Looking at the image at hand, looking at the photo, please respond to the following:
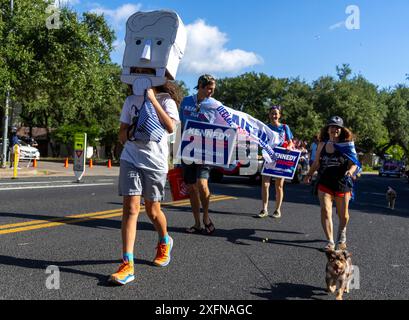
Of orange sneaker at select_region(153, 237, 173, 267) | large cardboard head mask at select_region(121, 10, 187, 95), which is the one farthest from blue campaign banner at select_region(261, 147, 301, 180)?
large cardboard head mask at select_region(121, 10, 187, 95)

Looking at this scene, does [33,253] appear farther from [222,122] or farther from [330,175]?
[330,175]

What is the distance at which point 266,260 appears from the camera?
4.95 m

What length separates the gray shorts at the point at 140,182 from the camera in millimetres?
3949

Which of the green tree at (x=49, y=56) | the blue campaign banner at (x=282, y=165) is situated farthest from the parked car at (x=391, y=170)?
the blue campaign banner at (x=282, y=165)

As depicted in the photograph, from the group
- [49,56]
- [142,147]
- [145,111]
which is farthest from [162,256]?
[49,56]

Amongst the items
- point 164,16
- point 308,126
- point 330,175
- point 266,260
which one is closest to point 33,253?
point 266,260

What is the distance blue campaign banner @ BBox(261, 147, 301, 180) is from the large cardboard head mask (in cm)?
421

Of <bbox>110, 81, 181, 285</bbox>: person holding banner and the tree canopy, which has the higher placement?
the tree canopy

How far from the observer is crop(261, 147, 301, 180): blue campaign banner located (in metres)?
7.81

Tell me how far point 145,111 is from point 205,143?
99.0 inches

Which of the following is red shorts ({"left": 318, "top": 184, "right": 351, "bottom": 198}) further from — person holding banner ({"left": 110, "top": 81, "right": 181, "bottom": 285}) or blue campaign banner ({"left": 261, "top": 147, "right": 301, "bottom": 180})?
blue campaign banner ({"left": 261, "top": 147, "right": 301, "bottom": 180})

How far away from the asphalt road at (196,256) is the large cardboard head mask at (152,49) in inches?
68.0

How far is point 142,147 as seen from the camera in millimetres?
3994

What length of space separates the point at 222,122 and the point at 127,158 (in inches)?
105
